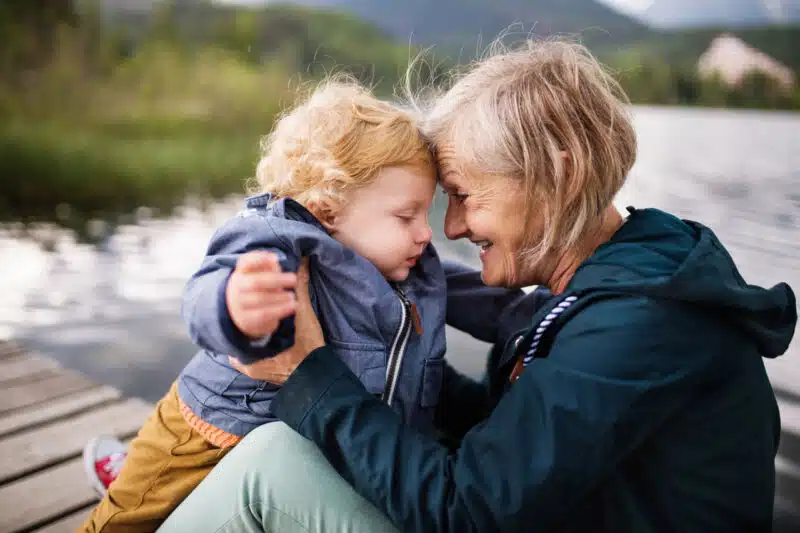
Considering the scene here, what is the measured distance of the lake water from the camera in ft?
12.0

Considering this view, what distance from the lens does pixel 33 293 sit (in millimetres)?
4832

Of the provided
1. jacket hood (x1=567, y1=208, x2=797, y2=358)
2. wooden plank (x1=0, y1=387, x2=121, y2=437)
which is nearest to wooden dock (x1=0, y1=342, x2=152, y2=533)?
wooden plank (x1=0, y1=387, x2=121, y2=437)

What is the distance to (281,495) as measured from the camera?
1.26m

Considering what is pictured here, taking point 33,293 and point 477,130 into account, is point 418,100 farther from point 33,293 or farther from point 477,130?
point 33,293

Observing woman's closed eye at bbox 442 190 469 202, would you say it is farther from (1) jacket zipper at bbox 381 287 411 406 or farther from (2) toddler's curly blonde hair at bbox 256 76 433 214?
(1) jacket zipper at bbox 381 287 411 406

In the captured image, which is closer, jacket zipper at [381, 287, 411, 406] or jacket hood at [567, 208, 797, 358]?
jacket hood at [567, 208, 797, 358]

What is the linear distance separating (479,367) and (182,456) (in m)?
2.15

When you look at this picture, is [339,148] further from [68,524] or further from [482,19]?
[482,19]

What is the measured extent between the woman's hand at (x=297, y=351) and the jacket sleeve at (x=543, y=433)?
0.36ft

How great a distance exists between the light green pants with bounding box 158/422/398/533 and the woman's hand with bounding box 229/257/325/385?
114 millimetres

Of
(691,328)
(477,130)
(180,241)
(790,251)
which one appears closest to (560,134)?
(477,130)

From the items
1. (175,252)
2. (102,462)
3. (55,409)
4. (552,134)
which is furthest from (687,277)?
(175,252)

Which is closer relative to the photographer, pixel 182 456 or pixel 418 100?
pixel 182 456

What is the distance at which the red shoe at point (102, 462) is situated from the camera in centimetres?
205
